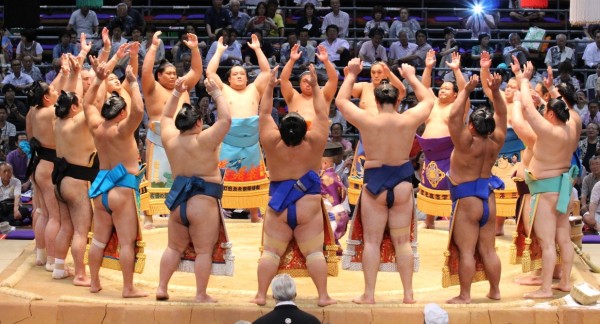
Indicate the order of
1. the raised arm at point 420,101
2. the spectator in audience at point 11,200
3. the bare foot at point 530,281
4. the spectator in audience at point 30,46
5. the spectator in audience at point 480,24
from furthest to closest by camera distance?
the spectator in audience at point 480,24 < the spectator in audience at point 30,46 < the spectator in audience at point 11,200 < the bare foot at point 530,281 < the raised arm at point 420,101

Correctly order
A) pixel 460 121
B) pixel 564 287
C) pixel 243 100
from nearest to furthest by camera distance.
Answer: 1. pixel 460 121
2. pixel 564 287
3. pixel 243 100

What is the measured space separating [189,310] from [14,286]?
3.84 feet

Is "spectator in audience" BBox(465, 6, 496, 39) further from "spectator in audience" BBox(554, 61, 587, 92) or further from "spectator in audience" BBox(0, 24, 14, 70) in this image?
"spectator in audience" BBox(0, 24, 14, 70)

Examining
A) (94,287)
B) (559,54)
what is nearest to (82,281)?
(94,287)

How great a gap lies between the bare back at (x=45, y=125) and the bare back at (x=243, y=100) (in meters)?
1.32

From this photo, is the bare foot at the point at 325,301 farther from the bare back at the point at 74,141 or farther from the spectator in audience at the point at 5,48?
the spectator in audience at the point at 5,48

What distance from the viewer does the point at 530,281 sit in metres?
6.62

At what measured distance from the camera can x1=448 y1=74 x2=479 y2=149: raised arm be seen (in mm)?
5898

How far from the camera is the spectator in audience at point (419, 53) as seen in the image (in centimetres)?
1051

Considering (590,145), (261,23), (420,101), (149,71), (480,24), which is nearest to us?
(420,101)

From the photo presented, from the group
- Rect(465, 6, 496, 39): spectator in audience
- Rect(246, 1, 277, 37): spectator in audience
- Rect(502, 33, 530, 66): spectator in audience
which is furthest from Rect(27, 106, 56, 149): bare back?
Rect(465, 6, 496, 39): spectator in audience

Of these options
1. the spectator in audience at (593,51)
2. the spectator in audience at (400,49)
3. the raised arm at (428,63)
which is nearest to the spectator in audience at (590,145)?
the spectator in audience at (593,51)

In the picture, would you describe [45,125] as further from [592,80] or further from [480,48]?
[592,80]

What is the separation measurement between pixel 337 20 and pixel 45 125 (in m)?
4.79
